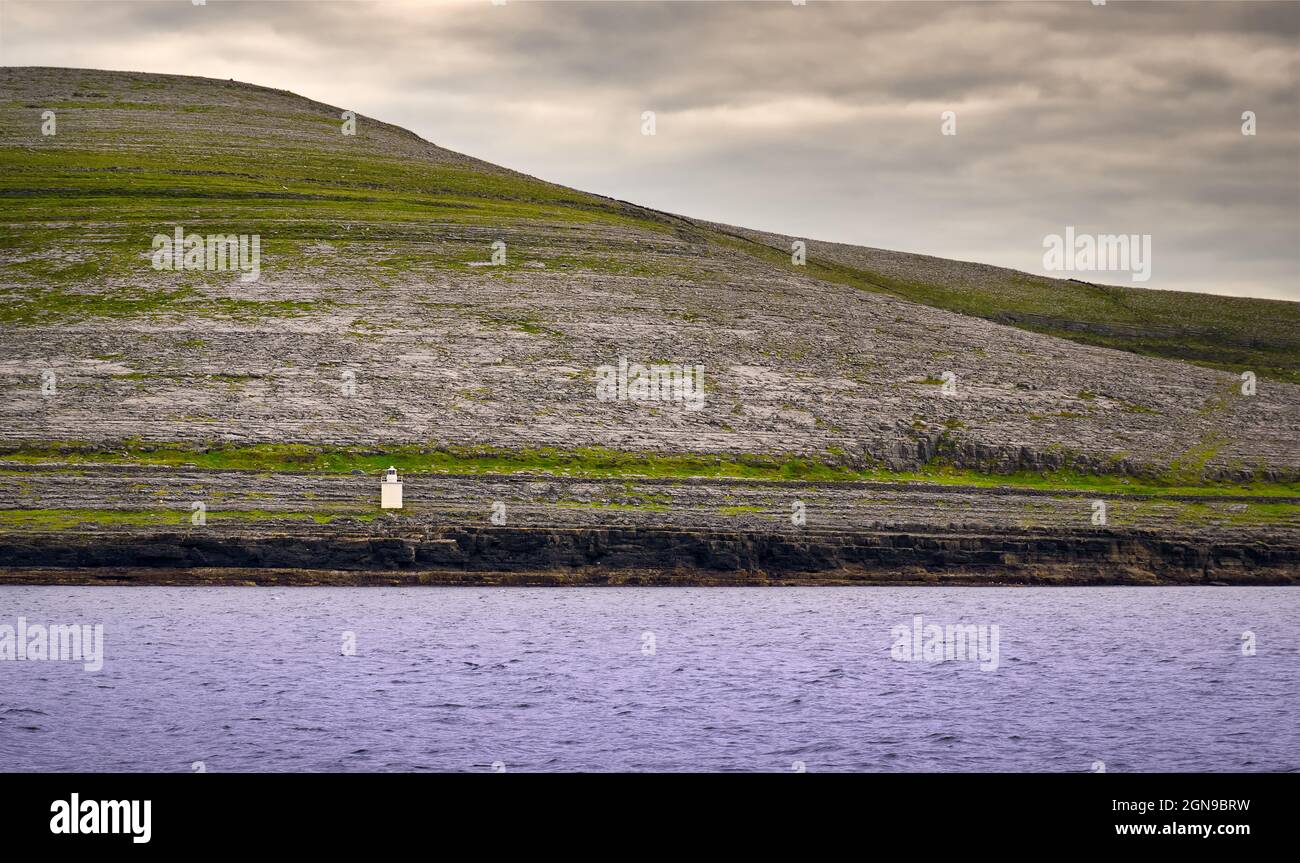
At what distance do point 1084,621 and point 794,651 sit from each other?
1748cm

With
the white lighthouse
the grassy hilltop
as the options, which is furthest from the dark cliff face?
the grassy hilltop

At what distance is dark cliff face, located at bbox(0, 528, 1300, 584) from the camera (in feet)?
217

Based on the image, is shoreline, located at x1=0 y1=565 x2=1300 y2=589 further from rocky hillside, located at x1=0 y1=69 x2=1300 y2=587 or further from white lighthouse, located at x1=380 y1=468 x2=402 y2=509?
white lighthouse, located at x1=380 y1=468 x2=402 y2=509

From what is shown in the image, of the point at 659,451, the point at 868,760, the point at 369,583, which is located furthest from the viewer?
the point at 659,451

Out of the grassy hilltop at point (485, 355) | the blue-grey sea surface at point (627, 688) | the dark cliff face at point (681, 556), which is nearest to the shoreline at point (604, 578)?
the dark cliff face at point (681, 556)

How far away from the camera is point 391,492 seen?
230ft

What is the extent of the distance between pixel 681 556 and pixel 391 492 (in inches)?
579

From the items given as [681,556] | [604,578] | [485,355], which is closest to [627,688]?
[604,578]

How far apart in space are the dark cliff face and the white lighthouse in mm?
2456

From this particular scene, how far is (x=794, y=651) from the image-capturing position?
47.4m

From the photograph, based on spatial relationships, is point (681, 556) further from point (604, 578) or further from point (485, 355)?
point (485, 355)

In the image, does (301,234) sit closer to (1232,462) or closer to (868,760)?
(1232,462)

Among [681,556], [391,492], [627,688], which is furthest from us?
[681,556]

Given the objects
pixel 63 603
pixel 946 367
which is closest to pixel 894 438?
pixel 946 367
